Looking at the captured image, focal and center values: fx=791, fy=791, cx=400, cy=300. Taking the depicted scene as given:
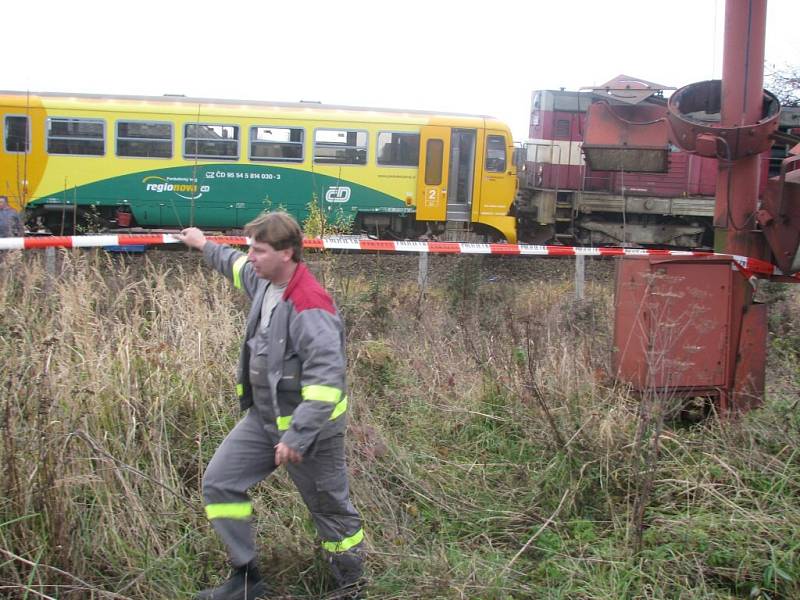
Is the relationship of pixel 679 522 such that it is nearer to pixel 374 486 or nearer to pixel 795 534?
pixel 795 534

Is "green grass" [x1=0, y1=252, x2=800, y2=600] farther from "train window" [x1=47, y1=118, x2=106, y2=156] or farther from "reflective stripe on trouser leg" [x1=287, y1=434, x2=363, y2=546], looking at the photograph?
"train window" [x1=47, y1=118, x2=106, y2=156]

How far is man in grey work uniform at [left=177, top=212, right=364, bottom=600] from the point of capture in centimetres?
321

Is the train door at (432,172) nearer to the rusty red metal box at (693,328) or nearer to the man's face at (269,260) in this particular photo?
the rusty red metal box at (693,328)

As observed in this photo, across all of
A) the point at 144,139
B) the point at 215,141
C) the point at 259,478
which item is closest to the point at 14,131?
the point at 144,139

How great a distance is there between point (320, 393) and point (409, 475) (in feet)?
4.69

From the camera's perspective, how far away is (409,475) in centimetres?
442

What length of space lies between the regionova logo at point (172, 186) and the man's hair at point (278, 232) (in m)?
13.5

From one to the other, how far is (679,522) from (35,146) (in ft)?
51.5

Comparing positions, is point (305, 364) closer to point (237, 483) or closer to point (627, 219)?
point (237, 483)

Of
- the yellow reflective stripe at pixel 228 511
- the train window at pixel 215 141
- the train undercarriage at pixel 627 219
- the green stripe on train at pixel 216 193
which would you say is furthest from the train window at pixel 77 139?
the yellow reflective stripe at pixel 228 511

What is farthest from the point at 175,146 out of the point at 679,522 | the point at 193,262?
the point at 679,522

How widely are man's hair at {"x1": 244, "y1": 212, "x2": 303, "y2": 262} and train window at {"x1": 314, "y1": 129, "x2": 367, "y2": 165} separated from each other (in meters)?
13.6

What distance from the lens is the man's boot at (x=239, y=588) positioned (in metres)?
3.38

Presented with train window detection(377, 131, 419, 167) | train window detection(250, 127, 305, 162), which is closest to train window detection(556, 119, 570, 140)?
train window detection(377, 131, 419, 167)
